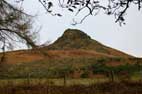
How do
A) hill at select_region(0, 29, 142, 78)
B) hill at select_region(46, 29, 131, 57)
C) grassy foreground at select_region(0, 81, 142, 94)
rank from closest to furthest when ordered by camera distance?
grassy foreground at select_region(0, 81, 142, 94)
hill at select_region(0, 29, 142, 78)
hill at select_region(46, 29, 131, 57)

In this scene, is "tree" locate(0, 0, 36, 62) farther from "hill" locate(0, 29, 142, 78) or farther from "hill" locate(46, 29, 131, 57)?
"hill" locate(46, 29, 131, 57)

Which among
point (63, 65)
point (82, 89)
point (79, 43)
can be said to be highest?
point (79, 43)

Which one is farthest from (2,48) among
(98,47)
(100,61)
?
(98,47)

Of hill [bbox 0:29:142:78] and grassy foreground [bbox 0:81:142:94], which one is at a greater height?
grassy foreground [bbox 0:81:142:94]

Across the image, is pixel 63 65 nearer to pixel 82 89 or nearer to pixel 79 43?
pixel 79 43

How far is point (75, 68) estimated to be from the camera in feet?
174

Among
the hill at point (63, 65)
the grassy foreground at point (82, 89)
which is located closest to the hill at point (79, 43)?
the hill at point (63, 65)

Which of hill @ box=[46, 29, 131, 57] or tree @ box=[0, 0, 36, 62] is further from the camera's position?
hill @ box=[46, 29, 131, 57]

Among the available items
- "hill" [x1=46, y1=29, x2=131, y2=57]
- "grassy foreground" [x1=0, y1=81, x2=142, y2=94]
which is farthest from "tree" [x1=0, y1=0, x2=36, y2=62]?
"hill" [x1=46, y1=29, x2=131, y2=57]

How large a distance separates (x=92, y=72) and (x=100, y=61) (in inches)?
253

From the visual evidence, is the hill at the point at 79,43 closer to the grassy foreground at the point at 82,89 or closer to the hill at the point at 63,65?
the hill at the point at 63,65

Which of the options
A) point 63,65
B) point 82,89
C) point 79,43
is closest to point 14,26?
point 82,89

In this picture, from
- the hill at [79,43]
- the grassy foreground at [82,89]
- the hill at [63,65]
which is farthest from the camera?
the hill at [79,43]

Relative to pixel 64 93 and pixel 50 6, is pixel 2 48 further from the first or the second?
pixel 50 6
